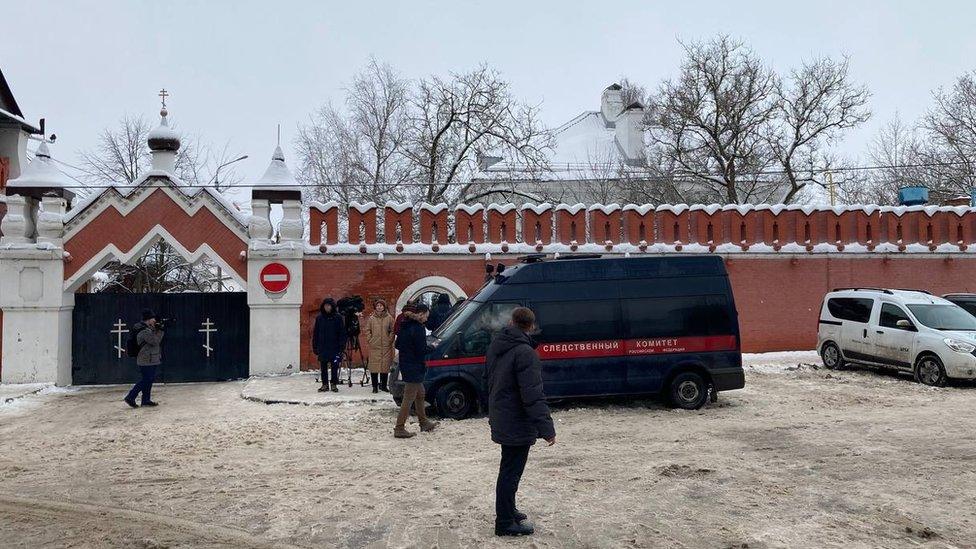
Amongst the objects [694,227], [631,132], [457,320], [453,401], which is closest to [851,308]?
[694,227]

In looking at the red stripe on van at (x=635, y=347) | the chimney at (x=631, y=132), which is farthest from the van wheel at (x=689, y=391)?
the chimney at (x=631, y=132)

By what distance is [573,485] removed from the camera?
7.10 meters

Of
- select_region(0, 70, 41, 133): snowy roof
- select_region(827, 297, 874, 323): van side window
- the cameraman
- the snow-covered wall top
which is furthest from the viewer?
select_region(0, 70, 41, 133): snowy roof

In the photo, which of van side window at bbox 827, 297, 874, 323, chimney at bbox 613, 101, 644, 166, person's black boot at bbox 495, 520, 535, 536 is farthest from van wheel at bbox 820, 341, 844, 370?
chimney at bbox 613, 101, 644, 166

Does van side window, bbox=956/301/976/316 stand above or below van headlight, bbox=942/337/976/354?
above

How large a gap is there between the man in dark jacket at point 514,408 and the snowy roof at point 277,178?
11.5m

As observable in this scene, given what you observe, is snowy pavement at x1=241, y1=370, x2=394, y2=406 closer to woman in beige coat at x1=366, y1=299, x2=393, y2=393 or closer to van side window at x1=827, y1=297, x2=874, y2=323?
woman in beige coat at x1=366, y1=299, x2=393, y2=393

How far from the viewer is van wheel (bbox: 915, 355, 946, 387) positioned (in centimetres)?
1323

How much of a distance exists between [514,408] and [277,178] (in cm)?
1216

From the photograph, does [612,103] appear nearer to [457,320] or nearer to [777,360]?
[777,360]

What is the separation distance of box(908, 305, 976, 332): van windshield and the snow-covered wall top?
157 inches

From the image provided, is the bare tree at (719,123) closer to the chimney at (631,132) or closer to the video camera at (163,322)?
the chimney at (631,132)

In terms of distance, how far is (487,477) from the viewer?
744cm

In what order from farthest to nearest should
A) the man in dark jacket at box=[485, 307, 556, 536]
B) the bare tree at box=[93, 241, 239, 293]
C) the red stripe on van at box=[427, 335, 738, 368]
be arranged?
the bare tree at box=[93, 241, 239, 293], the red stripe on van at box=[427, 335, 738, 368], the man in dark jacket at box=[485, 307, 556, 536]
